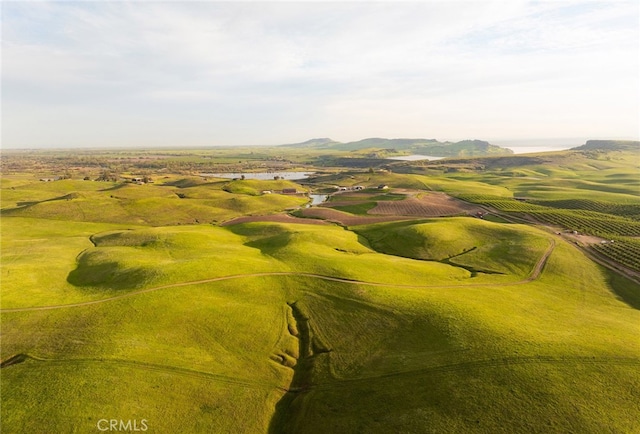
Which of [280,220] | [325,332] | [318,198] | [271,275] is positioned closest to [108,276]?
[271,275]

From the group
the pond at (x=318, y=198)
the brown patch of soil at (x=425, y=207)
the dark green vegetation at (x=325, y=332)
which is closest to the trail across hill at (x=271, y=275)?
the dark green vegetation at (x=325, y=332)

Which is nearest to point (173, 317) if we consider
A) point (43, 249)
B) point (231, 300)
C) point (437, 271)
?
point (231, 300)

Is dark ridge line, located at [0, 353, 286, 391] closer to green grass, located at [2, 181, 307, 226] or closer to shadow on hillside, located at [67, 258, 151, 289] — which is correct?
shadow on hillside, located at [67, 258, 151, 289]

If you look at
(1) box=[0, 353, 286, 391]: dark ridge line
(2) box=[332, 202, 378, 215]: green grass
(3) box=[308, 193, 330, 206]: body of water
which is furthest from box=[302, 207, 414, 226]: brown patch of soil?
(1) box=[0, 353, 286, 391]: dark ridge line

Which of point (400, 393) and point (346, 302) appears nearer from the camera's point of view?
point (400, 393)

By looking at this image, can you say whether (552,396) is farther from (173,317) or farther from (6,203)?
(6,203)
